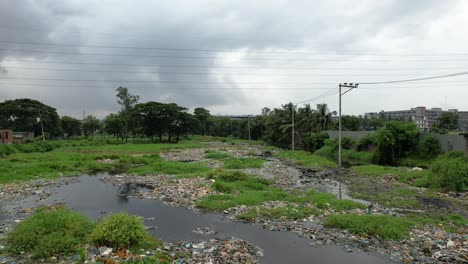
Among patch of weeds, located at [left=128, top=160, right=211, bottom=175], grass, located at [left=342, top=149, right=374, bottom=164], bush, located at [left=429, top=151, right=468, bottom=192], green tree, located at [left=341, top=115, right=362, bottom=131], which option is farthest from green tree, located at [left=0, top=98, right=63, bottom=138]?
bush, located at [left=429, top=151, right=468, bottom=192]

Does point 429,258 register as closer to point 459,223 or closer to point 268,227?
point 459,223

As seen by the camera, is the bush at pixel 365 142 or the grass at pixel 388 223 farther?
the bush at pixel 365 142

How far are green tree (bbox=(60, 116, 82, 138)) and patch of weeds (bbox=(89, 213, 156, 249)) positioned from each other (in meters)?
82.6

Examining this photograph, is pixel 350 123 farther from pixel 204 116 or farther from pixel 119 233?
pixel 119 233

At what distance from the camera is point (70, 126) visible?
82312 millimetres

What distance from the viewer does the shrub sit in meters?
8.53

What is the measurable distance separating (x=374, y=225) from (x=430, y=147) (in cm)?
2321

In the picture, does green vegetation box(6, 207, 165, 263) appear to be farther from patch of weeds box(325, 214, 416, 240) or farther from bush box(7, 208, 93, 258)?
patch of weeds box(325, 214, 416, 240)

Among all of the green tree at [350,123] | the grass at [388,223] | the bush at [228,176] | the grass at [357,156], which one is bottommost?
the grass at [357,156]

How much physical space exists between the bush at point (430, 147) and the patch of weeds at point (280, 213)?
2222 centimetres

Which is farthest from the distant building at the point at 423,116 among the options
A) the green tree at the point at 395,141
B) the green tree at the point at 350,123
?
the green tree at the point at 395,141

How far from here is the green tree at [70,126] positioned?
80625 mm

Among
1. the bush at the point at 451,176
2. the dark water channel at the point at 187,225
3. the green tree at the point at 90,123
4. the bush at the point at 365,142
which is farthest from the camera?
the green tree at the point at 90,123

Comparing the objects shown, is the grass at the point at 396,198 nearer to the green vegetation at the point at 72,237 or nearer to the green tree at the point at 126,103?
the green vegetation at the point at 72,237
